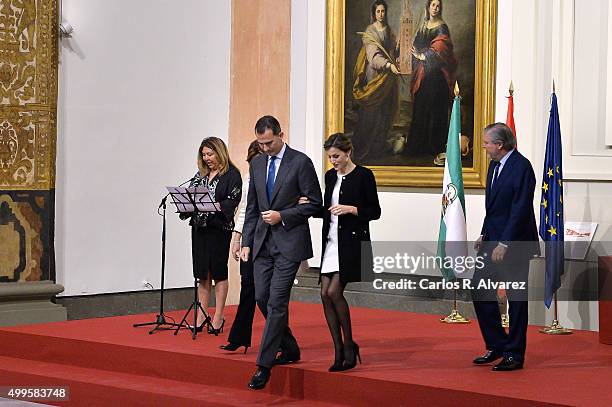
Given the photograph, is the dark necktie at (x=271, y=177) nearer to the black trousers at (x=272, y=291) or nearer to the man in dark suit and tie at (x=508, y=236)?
the black trousers at (x=272, y=291)

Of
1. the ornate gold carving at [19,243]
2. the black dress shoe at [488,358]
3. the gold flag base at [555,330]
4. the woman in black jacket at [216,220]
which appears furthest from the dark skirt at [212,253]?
the gold flag base at [555,330]

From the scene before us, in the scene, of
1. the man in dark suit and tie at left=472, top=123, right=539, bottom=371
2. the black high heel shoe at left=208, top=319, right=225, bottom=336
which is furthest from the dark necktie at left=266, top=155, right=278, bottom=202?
the black high heel shoe at left=208, top=319, right=225, bottom=336

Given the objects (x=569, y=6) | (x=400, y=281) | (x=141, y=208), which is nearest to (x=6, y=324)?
(x=141, y=208)

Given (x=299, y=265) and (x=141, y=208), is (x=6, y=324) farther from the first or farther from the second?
(x=299, y=265)

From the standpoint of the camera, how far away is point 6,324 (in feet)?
36.5

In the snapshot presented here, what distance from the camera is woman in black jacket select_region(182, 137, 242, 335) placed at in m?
9.87

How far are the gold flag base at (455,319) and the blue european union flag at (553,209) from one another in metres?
1.08

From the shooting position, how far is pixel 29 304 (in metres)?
11.4

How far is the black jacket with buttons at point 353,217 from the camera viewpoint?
7.99 meters

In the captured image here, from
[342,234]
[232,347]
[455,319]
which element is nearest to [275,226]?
[342,234]

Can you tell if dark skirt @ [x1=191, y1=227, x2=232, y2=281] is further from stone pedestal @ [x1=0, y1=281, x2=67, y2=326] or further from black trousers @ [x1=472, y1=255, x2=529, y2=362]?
black trousers @ [x1=472, y1=255, x2=529, y2=362]

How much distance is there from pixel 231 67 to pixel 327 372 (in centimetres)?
632

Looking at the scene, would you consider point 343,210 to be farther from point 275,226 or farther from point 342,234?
point 275,226

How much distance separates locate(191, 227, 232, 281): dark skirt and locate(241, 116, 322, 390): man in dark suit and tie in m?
1.76
